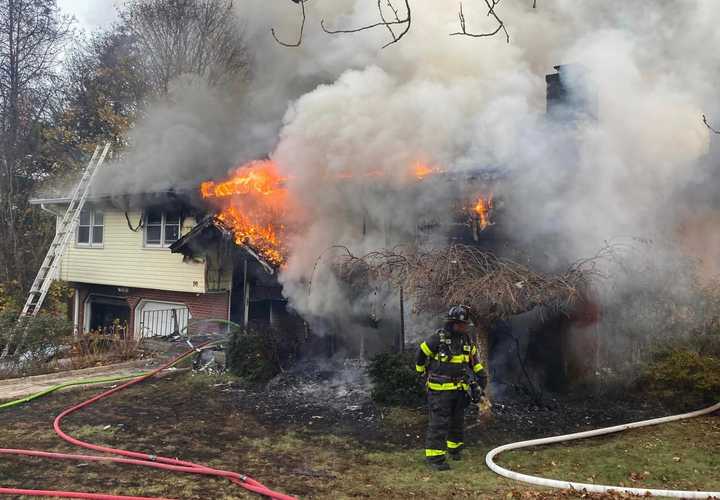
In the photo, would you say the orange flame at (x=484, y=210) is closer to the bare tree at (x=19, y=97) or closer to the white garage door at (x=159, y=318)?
the white garage door at (x=159, y=318)

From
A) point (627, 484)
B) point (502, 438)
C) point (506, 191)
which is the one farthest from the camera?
point (506, 191)

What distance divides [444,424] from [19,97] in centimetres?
1934

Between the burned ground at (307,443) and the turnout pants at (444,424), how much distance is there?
0.21m

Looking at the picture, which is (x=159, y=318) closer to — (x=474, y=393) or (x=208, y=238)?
(x=208, y=238)

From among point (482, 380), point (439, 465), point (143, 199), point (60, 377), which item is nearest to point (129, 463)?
point (439, 465)

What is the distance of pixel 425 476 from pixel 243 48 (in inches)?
707

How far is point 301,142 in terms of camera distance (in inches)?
378

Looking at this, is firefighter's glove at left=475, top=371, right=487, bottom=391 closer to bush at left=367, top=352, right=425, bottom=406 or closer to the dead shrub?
bush at left=367, top=352, right=425, bottom=406

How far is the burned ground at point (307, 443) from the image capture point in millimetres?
4504

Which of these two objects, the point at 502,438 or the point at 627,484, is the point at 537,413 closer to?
the point at 502,438

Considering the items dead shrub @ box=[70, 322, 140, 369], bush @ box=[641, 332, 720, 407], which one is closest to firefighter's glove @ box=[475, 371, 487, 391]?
bush @ box=[641, 332, 720, 407]

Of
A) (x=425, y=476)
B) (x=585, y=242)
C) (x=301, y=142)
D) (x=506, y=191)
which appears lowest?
(x=425, y=476)

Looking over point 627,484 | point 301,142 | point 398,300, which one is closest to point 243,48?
point 301,142

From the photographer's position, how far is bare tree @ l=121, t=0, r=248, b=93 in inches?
750
